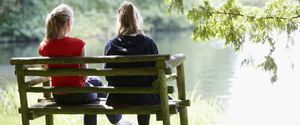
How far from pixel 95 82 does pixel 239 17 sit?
157 centimetres

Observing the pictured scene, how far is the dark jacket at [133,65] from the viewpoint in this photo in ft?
15.8

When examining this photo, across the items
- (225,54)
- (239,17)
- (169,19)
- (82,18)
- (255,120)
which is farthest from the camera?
(169,19)

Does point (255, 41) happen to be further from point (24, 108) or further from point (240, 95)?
point (240, 95)

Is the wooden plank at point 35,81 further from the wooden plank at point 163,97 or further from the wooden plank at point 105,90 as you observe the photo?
the wooden plank at point 163,97

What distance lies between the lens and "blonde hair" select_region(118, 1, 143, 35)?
16.1ft

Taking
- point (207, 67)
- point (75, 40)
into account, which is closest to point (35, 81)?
point (75, 40)

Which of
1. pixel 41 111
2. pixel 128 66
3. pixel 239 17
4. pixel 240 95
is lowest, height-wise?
pixel 240 95

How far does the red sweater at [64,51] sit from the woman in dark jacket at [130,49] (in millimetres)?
268

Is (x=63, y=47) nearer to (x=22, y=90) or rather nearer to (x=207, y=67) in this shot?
(x=22, y=90)

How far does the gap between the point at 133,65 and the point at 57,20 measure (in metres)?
0.78

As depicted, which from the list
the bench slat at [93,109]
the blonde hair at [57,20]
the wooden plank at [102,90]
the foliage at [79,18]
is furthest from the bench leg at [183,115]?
the foliage at [79,18]

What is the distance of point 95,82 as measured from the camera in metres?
5.35

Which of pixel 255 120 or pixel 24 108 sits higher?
pixel 24 108

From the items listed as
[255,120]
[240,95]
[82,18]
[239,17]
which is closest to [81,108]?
[239,17]
